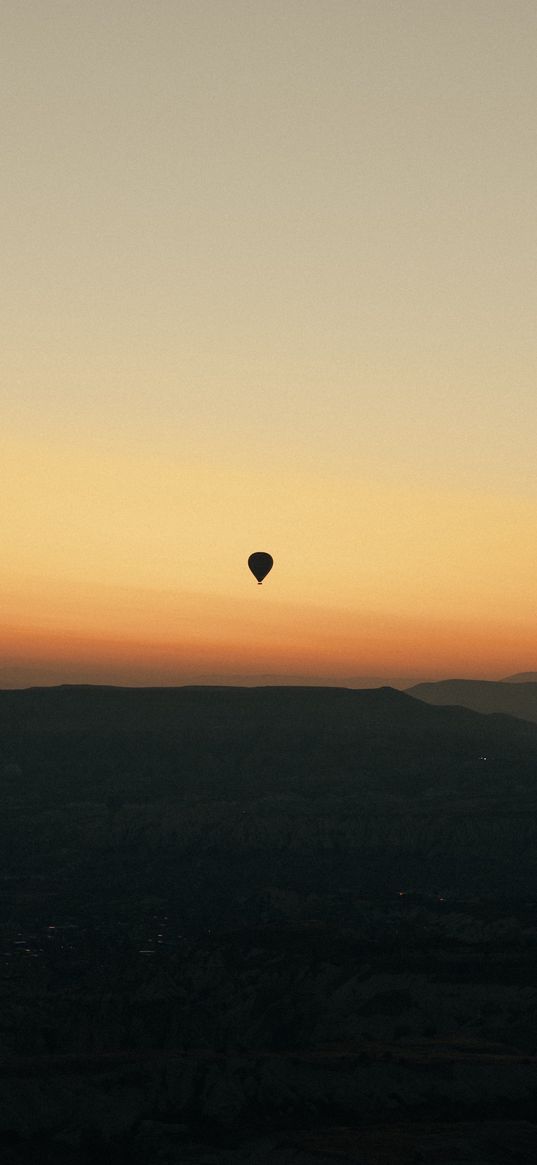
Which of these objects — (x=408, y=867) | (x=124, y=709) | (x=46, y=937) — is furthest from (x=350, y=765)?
(x=46, y=937)

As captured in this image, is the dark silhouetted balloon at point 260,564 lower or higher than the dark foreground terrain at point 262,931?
higher

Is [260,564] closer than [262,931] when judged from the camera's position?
No

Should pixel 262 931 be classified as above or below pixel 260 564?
below

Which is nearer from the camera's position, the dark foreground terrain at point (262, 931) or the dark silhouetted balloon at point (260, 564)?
the dark foreground terrain at point (262, 931)
